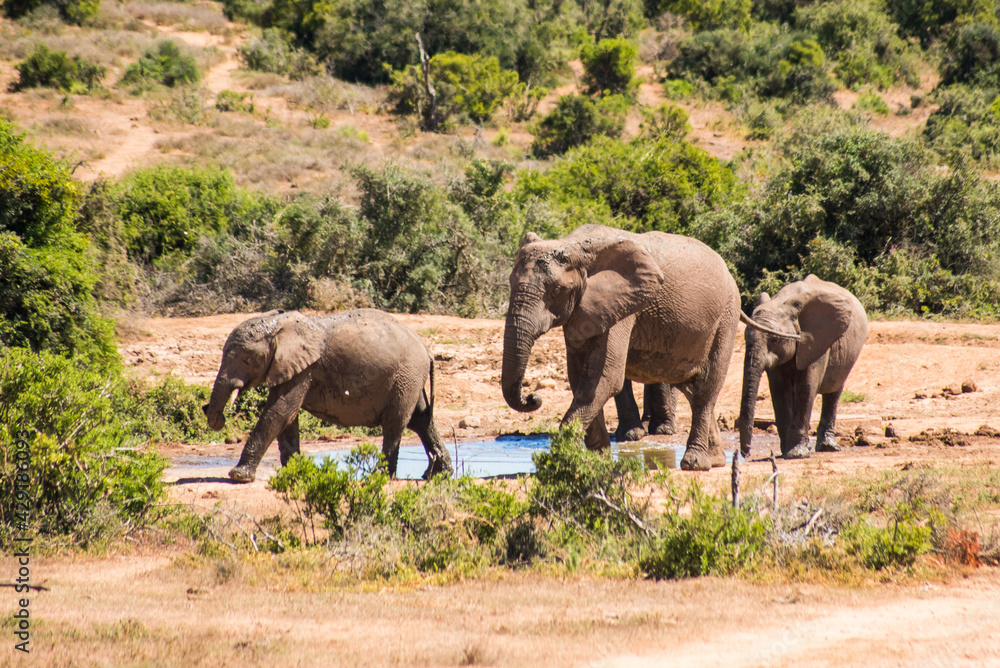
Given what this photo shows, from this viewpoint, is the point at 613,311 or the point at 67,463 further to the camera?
the point at 613,311

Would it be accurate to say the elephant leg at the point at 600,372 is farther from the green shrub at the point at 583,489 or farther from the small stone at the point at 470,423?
the small stone at the point at 470,423

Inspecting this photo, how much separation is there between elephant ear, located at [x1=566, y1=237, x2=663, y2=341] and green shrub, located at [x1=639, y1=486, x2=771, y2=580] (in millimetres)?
2374

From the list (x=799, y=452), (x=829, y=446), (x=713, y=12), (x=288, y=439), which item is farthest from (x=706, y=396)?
(x=713, y=12)

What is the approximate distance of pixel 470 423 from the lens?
14391 mm

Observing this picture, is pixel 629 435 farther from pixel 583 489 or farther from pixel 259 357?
pixel 583 489

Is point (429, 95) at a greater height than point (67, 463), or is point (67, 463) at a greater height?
point (67, 463)

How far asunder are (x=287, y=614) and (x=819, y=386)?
26.2 feet

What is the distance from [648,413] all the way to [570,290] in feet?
19.5

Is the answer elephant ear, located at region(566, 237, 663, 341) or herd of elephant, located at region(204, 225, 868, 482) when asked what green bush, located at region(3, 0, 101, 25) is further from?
elephant ear, located at region(566, 237, 663, 341)

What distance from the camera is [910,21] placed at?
53219mm

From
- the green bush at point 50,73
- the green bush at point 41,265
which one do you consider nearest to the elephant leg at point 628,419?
the green bush at point 41,265

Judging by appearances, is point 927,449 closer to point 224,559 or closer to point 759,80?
point 224,559

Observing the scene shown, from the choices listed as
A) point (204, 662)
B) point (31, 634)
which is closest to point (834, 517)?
point (204, 662)

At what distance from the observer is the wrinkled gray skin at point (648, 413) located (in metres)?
12.6
